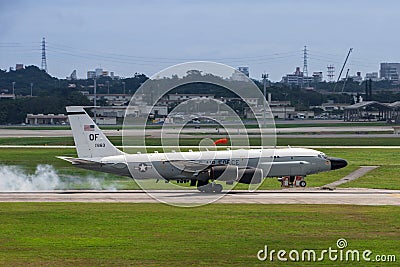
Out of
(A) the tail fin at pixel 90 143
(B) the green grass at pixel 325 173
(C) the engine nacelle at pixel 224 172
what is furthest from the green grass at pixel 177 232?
(B) the green grass at pixel 325 173

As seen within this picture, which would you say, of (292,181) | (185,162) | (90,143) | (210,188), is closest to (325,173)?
(292,181)

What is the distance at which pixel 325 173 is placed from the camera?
82.7 metres

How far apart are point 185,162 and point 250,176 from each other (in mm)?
4935

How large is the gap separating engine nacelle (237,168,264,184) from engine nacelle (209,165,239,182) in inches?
17.6

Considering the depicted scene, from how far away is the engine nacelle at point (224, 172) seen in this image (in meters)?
64.2

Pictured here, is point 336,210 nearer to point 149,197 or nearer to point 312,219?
point 312,219

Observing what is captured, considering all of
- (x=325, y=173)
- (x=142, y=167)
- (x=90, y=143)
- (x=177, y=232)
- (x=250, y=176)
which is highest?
(x=90, y=143)

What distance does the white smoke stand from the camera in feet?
232

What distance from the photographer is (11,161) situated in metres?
90.9

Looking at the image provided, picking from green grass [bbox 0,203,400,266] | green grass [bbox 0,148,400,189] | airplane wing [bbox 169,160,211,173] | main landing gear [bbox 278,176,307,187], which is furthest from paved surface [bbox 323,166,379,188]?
green grass [bbox 0,203,400,266]

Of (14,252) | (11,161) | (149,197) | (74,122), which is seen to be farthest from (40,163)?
(14,252)

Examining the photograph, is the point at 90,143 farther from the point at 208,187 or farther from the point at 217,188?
the point at 217,188

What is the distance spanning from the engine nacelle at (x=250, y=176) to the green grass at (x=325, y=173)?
4156 mm

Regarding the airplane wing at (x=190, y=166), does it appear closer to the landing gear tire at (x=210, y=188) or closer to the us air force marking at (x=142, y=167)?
the landing gear tire at (x=210, y=188)
